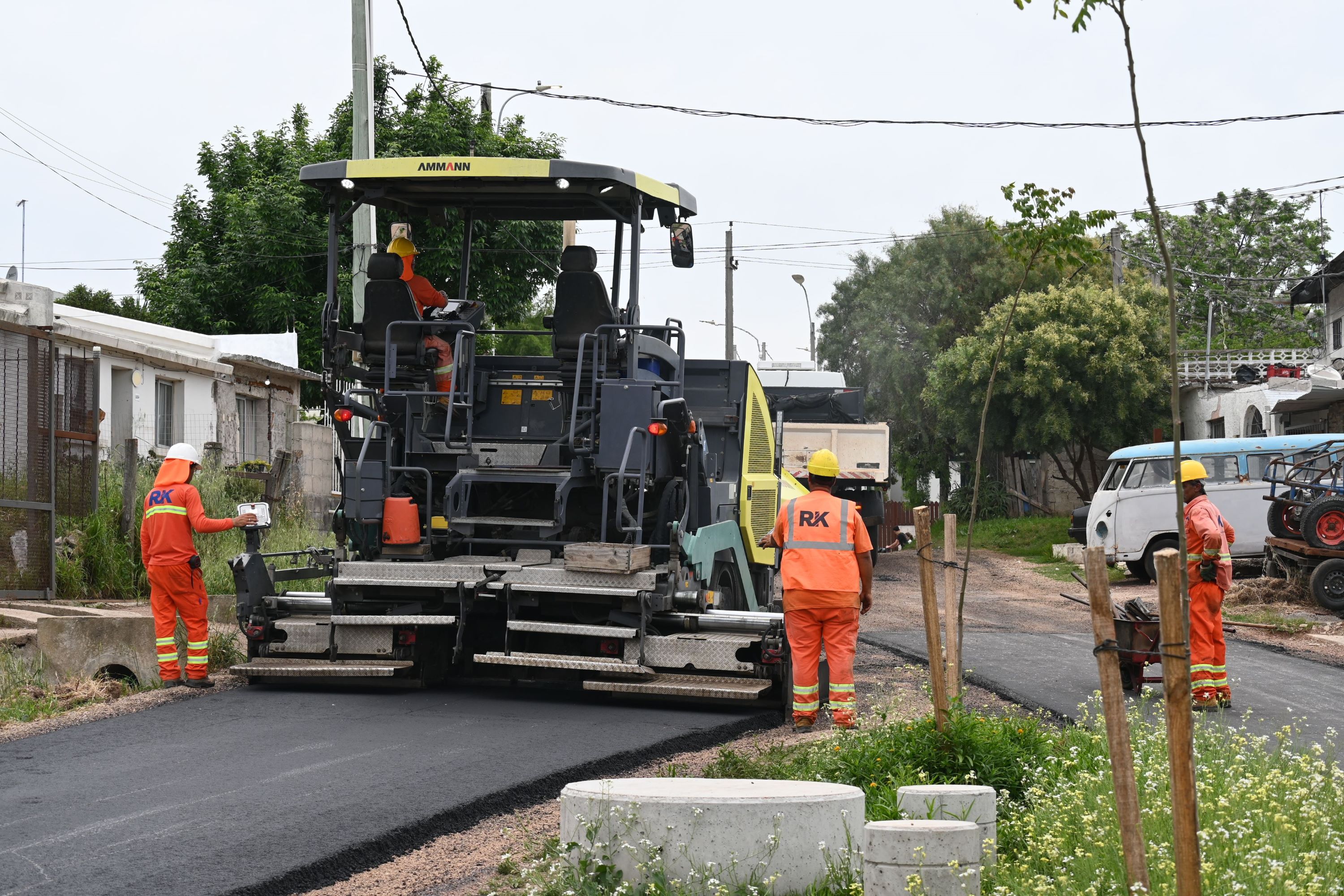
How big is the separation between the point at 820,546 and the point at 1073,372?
25120 mm

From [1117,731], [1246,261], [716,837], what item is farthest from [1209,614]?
[1246,261]

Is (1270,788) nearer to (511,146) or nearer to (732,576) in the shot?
(732,576)

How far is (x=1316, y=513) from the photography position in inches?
651

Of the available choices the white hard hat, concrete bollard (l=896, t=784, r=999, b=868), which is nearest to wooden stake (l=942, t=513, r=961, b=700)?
concrete bollard (l=896, t=784, r=999, b=868)

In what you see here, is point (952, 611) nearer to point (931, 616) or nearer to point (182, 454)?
point (931, 616)

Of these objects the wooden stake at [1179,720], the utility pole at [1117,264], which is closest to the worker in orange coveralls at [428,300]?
the wooden stake at [1179,720]

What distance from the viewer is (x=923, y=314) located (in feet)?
137

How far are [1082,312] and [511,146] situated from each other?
14.2m

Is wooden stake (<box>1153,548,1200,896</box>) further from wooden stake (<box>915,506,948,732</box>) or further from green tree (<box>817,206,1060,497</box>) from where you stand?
green tree (<box>817,206,1060,497</box>)

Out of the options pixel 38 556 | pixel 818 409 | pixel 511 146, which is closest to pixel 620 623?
pixel 38 556

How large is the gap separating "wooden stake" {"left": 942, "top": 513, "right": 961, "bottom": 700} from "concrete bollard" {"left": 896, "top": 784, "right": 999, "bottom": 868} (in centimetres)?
131

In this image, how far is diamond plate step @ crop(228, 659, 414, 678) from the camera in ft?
29.1

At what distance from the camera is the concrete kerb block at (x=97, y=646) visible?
948 centimetres

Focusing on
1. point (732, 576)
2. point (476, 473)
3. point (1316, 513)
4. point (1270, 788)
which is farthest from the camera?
point (1316, 513)
